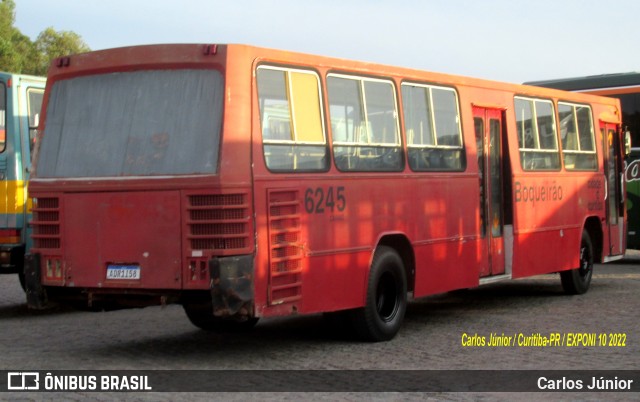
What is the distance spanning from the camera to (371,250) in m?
12.2

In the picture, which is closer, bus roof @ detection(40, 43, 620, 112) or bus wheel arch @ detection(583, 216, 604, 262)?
bus roof @ detection(40, 43, 620, 112)

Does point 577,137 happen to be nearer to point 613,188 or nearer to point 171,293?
point 613,188

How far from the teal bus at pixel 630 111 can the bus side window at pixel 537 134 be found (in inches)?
294

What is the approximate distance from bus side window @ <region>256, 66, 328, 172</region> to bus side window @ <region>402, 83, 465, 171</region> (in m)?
1.80

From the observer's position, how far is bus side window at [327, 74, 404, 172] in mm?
11867

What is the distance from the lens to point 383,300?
498 inches

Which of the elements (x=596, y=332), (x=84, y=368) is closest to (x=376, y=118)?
(x=596, y=332)

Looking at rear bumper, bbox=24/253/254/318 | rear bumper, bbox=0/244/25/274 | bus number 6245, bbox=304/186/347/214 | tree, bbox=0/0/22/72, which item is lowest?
rear bumper, bbox=24/253/254/318

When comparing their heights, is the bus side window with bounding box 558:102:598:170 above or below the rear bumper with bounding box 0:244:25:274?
above

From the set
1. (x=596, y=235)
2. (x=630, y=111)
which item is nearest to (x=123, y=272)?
(x=596, y=235)

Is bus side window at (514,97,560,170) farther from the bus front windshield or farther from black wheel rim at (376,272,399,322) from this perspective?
the bus front windshield

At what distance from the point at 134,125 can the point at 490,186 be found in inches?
227
